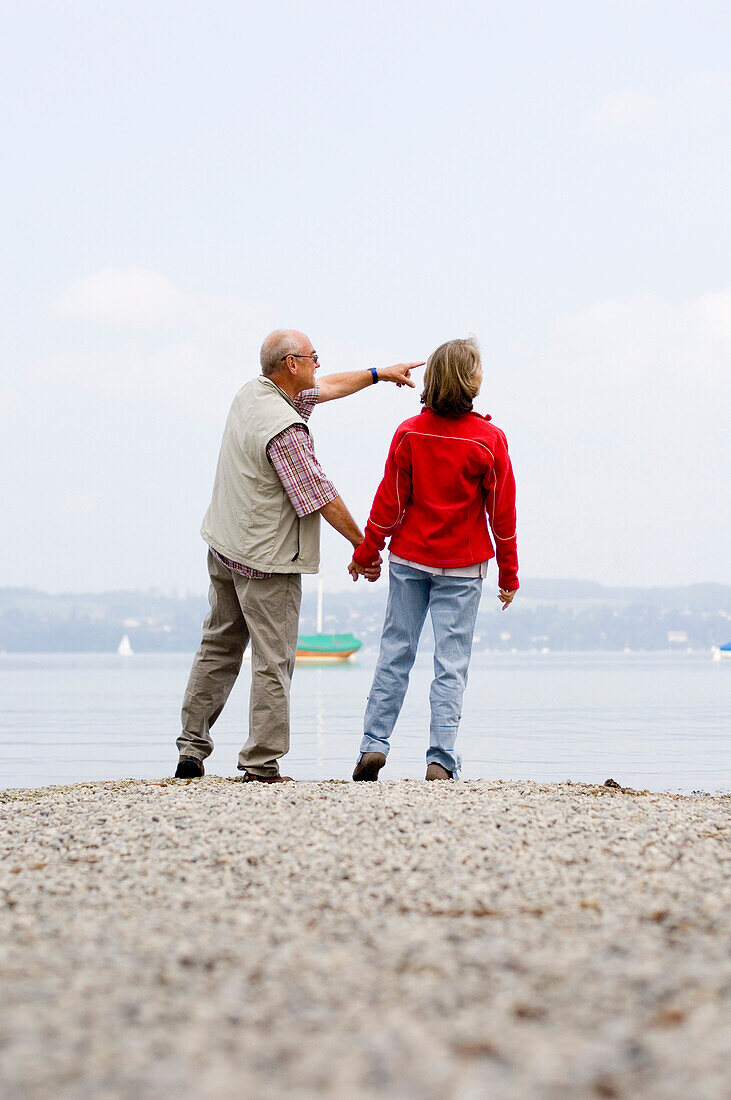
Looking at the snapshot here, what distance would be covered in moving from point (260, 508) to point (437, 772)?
58.6 inches

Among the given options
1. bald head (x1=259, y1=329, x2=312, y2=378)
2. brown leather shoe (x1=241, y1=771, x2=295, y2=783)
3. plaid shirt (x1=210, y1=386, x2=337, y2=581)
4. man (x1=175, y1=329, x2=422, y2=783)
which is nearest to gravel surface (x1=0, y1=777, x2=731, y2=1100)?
brown leather shoe (x1=241, y1=771, x2=295, y2=783)

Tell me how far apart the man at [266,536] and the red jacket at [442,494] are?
0.19 m

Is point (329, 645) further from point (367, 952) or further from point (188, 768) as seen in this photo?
point (367, 952)

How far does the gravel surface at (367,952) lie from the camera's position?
143 cm

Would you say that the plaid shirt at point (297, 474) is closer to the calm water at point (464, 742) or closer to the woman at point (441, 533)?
the woman at point (441, 533)

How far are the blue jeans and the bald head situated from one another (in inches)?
44.7

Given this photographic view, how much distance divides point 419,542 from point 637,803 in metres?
1.69

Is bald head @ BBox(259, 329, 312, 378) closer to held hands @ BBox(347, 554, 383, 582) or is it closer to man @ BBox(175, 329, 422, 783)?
man @ BBox(175, 329, 422, 783)

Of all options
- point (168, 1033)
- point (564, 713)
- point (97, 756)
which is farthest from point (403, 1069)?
point (564, 713)

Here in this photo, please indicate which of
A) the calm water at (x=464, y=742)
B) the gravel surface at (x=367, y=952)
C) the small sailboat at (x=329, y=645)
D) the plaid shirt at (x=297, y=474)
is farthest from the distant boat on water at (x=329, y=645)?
the gravel surface at (x=367, y=952)

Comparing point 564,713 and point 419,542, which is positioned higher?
point 419,542

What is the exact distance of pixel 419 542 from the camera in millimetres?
5004

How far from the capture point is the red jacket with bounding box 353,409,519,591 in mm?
4965

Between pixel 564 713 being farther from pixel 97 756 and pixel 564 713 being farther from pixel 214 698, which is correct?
pixel 214 698
